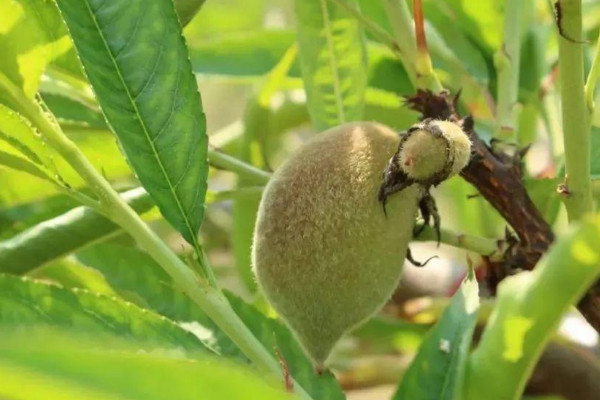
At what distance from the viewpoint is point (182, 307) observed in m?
1.12

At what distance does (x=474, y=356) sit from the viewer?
2.54ft

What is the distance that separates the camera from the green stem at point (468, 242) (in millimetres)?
1039

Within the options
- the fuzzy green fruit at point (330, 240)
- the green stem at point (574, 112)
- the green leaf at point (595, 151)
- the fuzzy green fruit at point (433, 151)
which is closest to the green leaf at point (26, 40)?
the fuzzy green fruit at point (330, 240)

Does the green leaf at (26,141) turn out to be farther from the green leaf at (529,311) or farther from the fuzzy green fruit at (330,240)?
the green leaf at (529,311)

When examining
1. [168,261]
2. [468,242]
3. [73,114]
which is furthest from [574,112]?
[73,114]

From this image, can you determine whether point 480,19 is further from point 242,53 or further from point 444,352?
point 444,352

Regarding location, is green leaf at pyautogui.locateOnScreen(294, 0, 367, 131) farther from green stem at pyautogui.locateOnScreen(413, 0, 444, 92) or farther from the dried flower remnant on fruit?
the dried flower remnant on fruit

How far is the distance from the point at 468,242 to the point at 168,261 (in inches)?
12.9

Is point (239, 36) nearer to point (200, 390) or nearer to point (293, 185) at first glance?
point (293, 185)

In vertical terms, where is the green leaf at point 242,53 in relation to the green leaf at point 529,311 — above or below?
above

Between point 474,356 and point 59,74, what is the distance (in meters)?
0.68

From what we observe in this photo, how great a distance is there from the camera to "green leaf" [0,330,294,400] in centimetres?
40

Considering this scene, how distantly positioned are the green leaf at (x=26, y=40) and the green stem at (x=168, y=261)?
0.06ft

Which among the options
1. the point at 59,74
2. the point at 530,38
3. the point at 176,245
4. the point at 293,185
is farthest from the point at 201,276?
the point at 176,245
